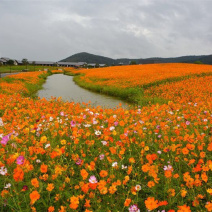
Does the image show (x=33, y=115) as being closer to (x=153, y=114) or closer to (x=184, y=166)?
(x=153, y=114)

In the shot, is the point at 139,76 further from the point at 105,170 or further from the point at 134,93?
the point at 105,170

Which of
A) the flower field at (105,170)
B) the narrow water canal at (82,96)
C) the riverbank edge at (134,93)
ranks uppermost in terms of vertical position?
the flower field at (105,170)

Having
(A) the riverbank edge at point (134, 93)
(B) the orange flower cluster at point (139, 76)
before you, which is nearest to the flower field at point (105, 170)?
(A) the riverbank edge at point (134, 93)

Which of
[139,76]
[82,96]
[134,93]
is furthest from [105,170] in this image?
[139,76]

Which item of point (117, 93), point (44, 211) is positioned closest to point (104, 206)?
point (44, 211)

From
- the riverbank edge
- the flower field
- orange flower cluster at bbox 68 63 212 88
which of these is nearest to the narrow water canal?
the riverbank edge

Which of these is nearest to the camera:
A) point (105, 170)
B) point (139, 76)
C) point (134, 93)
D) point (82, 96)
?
point (105, 170)

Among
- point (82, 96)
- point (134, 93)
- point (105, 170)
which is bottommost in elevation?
point (82, 96)

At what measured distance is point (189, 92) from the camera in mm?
11883

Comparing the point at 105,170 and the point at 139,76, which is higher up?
the point at 139,76

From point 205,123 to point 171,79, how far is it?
47.0 ft

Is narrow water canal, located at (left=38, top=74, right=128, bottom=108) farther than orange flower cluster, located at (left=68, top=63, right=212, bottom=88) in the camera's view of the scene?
No

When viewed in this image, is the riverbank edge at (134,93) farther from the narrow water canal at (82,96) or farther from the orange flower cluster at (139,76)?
the narrow water canal at (82,96)

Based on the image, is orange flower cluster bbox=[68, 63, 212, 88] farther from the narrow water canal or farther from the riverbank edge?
the narrow water canal
